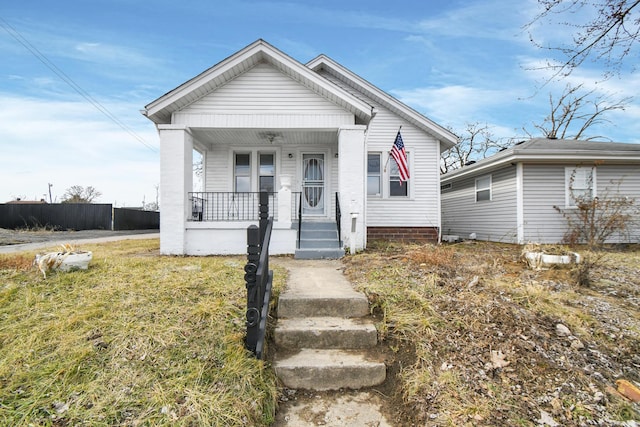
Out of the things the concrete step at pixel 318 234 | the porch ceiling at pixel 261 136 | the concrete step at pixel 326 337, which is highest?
the porch ceiling at pixel 261 136

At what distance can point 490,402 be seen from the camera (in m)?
2.35

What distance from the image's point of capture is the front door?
10.3 metres

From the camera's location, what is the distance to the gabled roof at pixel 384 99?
34.4ft

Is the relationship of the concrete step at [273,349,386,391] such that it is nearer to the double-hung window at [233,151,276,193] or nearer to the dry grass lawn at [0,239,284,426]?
the dry grass lawn at [0,239,284,426]

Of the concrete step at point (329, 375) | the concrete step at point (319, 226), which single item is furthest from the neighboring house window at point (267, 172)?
the concrete step at point (329, 375)

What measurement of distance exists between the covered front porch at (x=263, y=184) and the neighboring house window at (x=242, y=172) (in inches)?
1.3

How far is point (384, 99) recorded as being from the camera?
10.7 meters

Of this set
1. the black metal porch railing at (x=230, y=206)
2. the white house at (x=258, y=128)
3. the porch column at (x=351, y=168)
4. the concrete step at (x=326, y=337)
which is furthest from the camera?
the black metal porch railing at (x=230, y=206)

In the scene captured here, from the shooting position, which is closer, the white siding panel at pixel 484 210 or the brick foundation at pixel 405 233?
the brick foundation at pixel 405 233

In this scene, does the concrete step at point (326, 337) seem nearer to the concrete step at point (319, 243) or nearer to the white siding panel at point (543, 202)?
the concrete step at point (319, 243)

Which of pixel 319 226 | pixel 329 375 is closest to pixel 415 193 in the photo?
pixel 319 226

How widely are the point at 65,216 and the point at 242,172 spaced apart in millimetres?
15516

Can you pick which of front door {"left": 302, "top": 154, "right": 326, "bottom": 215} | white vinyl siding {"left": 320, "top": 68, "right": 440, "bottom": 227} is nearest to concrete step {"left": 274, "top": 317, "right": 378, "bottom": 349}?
front door {"left": 302, "top": 154, "right": 326, "bottom": 215}

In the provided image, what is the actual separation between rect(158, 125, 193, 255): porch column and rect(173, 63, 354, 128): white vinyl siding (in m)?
0.44
